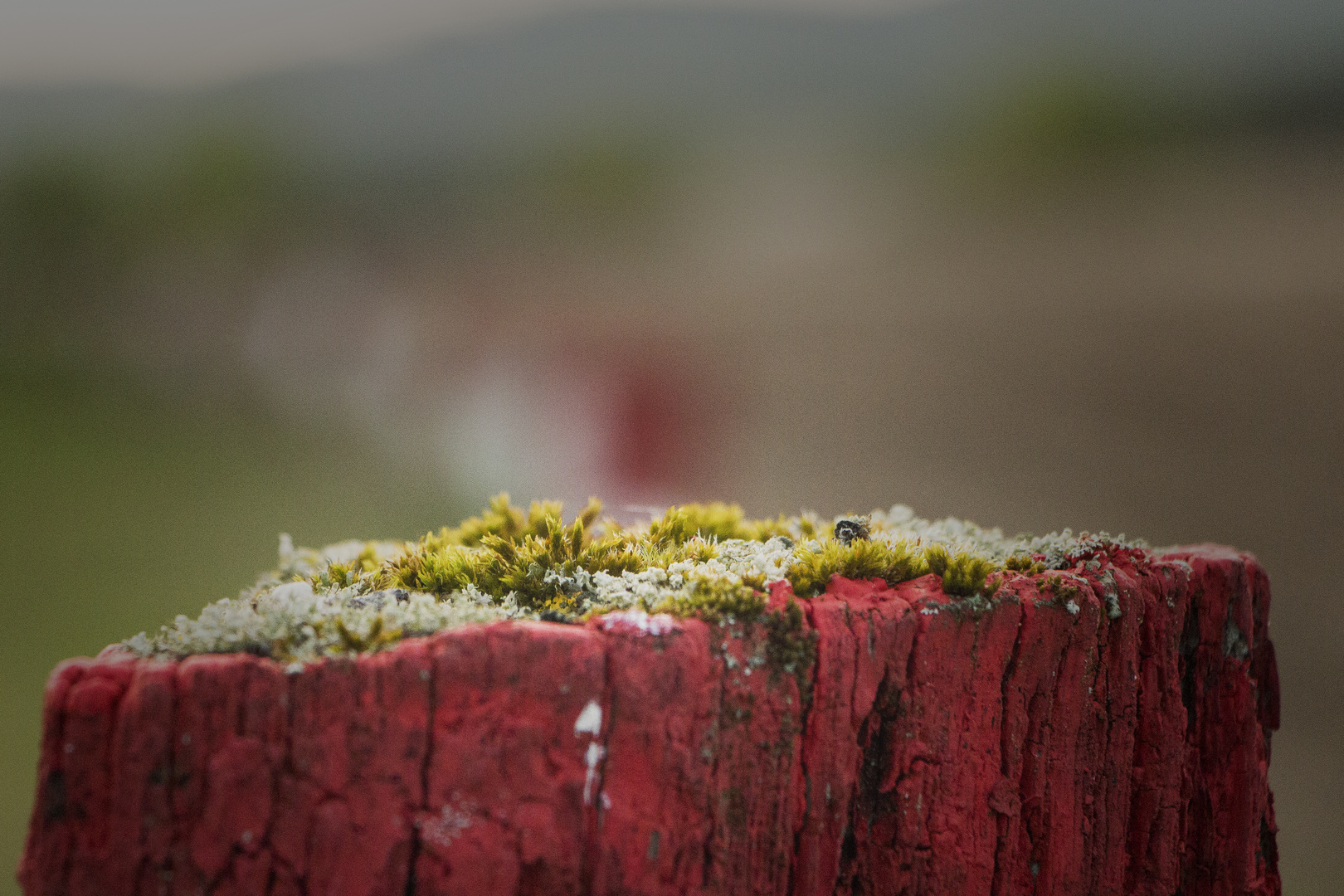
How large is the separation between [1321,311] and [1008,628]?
6.88 metres

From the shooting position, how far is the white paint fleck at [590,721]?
6.16 feet

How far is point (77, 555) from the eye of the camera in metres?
7.38

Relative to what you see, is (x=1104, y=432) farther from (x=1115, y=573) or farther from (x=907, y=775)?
(x=907, y=775)

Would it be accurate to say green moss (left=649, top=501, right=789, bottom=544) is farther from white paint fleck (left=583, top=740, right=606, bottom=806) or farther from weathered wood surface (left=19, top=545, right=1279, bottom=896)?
white paint fleck (left=583, top=740, right=606, bottom=806)

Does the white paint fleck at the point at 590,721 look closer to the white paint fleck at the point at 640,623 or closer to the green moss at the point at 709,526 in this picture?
the white paint fleck at the point at 640,623

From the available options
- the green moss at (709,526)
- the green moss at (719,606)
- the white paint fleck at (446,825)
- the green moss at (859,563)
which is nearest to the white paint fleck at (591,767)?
the white paint fleck at (446,825)

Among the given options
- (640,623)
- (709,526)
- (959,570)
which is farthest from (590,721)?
(709,526)

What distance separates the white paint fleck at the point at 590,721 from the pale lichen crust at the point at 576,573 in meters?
0.30

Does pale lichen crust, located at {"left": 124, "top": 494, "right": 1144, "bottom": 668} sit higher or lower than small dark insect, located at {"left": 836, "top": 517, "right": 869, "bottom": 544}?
lower

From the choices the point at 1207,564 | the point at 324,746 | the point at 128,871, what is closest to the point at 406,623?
the point at 324,746

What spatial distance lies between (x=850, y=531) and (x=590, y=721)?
1.38m

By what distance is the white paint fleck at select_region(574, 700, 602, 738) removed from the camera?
1.88 metres

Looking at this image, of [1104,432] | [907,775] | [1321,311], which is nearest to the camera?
[907,775]

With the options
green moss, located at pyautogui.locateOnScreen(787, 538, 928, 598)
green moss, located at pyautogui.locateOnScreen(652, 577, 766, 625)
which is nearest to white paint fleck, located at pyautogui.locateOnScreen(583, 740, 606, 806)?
green moss, located at pyautogui.locateOnScreen(652, 577, 766, 625)
